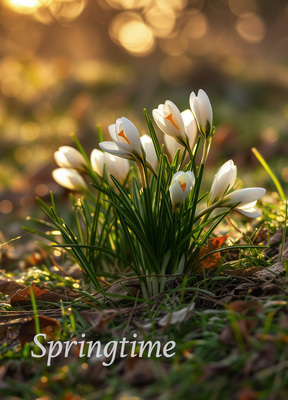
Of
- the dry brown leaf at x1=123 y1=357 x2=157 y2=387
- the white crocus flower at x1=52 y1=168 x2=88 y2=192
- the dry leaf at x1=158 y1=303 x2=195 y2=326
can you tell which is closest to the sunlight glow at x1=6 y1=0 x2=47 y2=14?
the white crocus flower at x1=52 y1=168 x2=88 y2=192

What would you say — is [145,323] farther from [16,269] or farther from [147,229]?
[16,269]

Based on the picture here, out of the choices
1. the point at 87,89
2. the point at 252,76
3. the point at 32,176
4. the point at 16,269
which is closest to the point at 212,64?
the point at 252,76

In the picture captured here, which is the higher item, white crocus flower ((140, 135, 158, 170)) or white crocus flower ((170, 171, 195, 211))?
white crocus flower ((140, 135, 158, 170))

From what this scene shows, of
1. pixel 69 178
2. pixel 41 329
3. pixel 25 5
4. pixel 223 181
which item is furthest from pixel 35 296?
pixel 25 5

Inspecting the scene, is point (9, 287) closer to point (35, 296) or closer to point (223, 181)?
point (35, 296)

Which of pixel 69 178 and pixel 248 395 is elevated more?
pixel 69 178

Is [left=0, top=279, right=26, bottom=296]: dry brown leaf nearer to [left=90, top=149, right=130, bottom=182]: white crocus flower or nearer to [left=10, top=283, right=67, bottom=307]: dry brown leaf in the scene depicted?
[left=10, top=283, right=67, bottom=307]: dry brown leaf

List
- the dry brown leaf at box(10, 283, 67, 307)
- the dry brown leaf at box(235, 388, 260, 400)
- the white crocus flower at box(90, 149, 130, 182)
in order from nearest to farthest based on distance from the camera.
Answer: the dry brown leaf at box(235, 388, 260, 400) < the dry brown leaf at box(10, 283, 67, 307) < the white crocus flower at box(90, 149, 130, 182)
